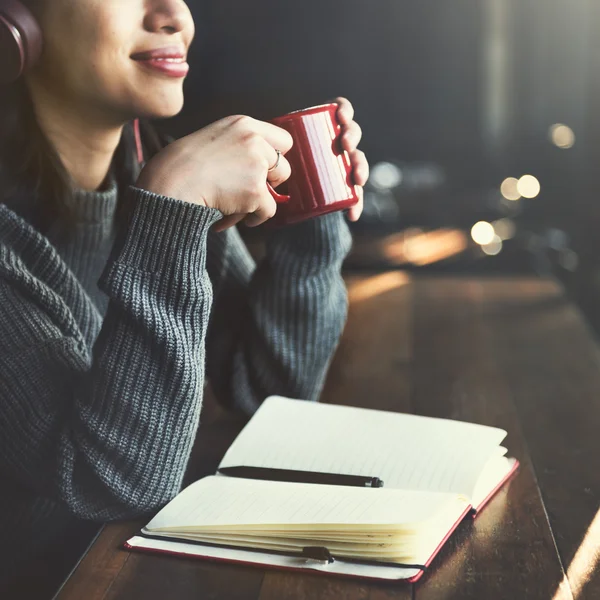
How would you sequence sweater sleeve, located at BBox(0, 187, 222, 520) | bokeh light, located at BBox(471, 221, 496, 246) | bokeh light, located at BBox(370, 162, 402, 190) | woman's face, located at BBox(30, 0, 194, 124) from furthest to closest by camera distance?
bokeh light, located at BBox(370, 162, 402, 190) → bokeh light, located at BBox(471, 221, 496, 246) → woman's face, located at BBox(30, 0, 194, 124) → sweater sleeve, located at BBox(0, 187, 222, 520)

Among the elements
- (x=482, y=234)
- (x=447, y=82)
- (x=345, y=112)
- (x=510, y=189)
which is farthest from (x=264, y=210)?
(x=447, y=82)

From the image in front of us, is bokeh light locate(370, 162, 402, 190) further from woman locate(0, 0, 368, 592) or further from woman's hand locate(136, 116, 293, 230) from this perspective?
woman's hand locate(136, 116, 293, 230)

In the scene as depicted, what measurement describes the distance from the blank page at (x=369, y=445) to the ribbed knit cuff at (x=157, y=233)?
0.19 m

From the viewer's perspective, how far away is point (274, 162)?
2.39 feet

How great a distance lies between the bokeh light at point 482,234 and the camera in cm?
240

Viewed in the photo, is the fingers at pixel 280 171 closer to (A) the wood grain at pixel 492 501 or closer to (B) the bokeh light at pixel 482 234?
(A) the wood grain at pixel 492 501

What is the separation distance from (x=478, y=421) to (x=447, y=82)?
137 inches

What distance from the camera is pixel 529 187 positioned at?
3.72 m

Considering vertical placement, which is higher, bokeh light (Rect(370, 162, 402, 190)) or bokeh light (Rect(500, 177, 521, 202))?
bokeh light (Rect(370, 162, 402, 190))

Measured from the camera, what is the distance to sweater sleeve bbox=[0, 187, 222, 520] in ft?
2.28

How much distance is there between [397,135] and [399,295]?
2.50 m

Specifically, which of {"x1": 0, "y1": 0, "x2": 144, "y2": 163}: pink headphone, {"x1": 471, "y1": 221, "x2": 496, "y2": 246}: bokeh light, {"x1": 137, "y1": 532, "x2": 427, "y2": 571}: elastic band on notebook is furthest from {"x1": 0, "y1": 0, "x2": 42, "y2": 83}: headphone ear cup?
{"x1": 471, "y1": 221, "x2": 496, "y2": 246}: bokeh light

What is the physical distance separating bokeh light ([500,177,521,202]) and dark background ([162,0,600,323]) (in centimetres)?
6

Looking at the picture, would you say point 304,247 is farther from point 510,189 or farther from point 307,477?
point 510,189
